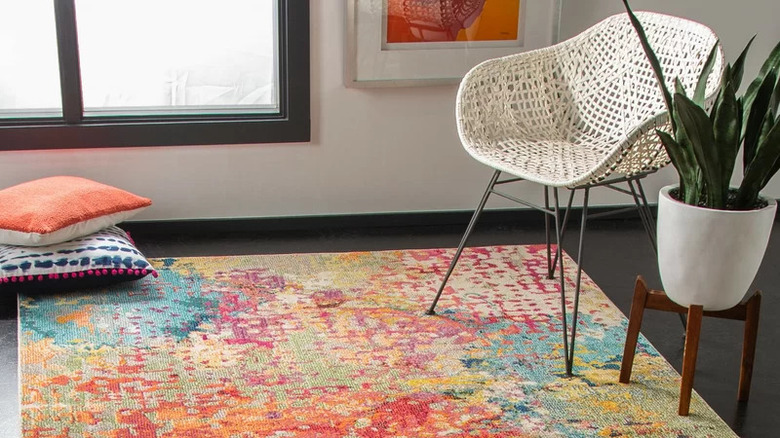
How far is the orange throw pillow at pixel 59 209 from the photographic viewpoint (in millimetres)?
2656

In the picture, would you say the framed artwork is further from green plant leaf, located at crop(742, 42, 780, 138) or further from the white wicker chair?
green plant leaf, located at crop(742, 42, 780, 138)

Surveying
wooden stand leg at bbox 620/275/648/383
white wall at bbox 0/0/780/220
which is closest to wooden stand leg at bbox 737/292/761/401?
wooden stand leg at bbox 620/275/648/383

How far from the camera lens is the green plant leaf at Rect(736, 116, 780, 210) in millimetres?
1975

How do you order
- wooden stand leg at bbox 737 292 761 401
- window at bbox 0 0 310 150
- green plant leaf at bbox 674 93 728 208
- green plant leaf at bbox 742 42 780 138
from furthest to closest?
window at bbox 0 0 310 150 < wooden stand leg at bbox 737 292 761 401 < green plant leaf at bbox 742 42 780 138 < green plant leaf at bbox 674 93 728 208

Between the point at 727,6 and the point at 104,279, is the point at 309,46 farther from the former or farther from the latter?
the point at 727,6

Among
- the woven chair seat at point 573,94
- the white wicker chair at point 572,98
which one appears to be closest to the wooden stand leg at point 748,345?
the white wicker chair at point 572,98

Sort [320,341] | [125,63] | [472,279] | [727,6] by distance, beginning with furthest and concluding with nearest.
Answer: [727,6] → [125,63] → [472,279] → [320,341]

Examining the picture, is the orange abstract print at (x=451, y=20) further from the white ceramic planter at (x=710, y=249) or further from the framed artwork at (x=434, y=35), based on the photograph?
the white ceramic planter at (x=710, y=249)

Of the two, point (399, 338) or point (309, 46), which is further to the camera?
point (309, 46)

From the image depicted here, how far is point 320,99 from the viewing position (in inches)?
127

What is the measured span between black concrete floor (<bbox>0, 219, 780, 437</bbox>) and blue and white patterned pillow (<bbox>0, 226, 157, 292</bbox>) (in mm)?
105

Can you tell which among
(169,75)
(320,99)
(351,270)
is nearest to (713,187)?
(351,270)

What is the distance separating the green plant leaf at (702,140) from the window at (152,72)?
5.00ft

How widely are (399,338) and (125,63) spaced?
4.59ft
